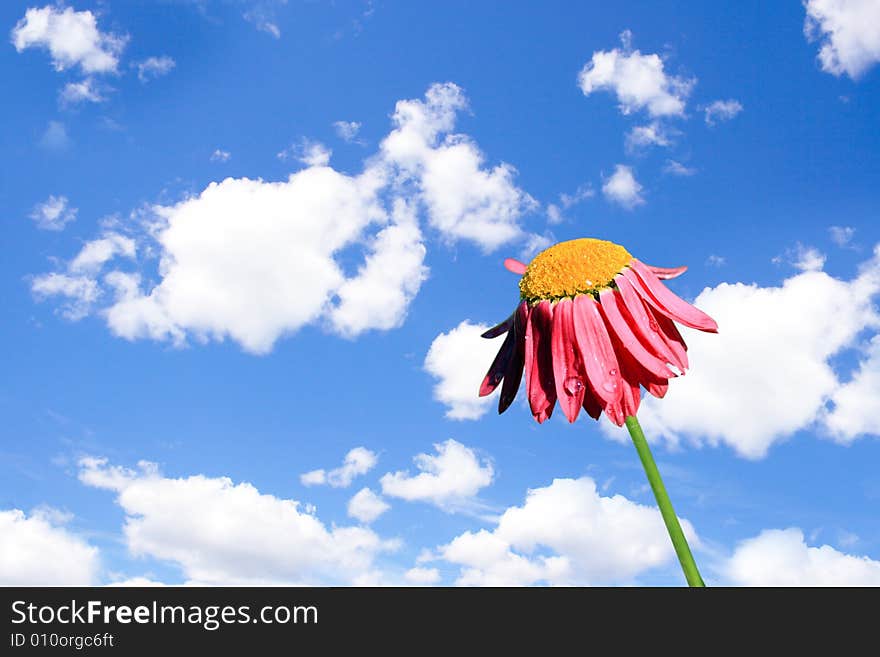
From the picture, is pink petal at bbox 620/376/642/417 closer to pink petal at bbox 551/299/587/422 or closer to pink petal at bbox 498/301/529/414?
pink petal at bbox 551/299/587/422

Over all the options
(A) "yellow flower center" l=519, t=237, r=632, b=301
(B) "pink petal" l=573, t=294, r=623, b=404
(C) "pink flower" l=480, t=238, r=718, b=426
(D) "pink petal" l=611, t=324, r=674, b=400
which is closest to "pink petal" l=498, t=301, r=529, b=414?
(C) "pink flower" l=480, t=238, r=718, b=426

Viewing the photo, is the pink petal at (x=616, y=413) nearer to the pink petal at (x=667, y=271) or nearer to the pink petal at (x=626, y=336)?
the pink petal at (x=626, y=336)

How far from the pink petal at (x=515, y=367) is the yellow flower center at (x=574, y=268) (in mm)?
131

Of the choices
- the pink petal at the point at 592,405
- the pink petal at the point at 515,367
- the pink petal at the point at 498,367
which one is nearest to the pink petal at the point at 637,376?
the pink petal at the point at 592,405

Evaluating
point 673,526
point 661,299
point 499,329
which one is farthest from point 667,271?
point 673,526

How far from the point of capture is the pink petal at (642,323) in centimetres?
319

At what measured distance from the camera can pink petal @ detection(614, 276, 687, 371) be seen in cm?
319

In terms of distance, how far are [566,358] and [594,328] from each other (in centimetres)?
17

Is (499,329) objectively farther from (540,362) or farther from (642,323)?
(642,323)
